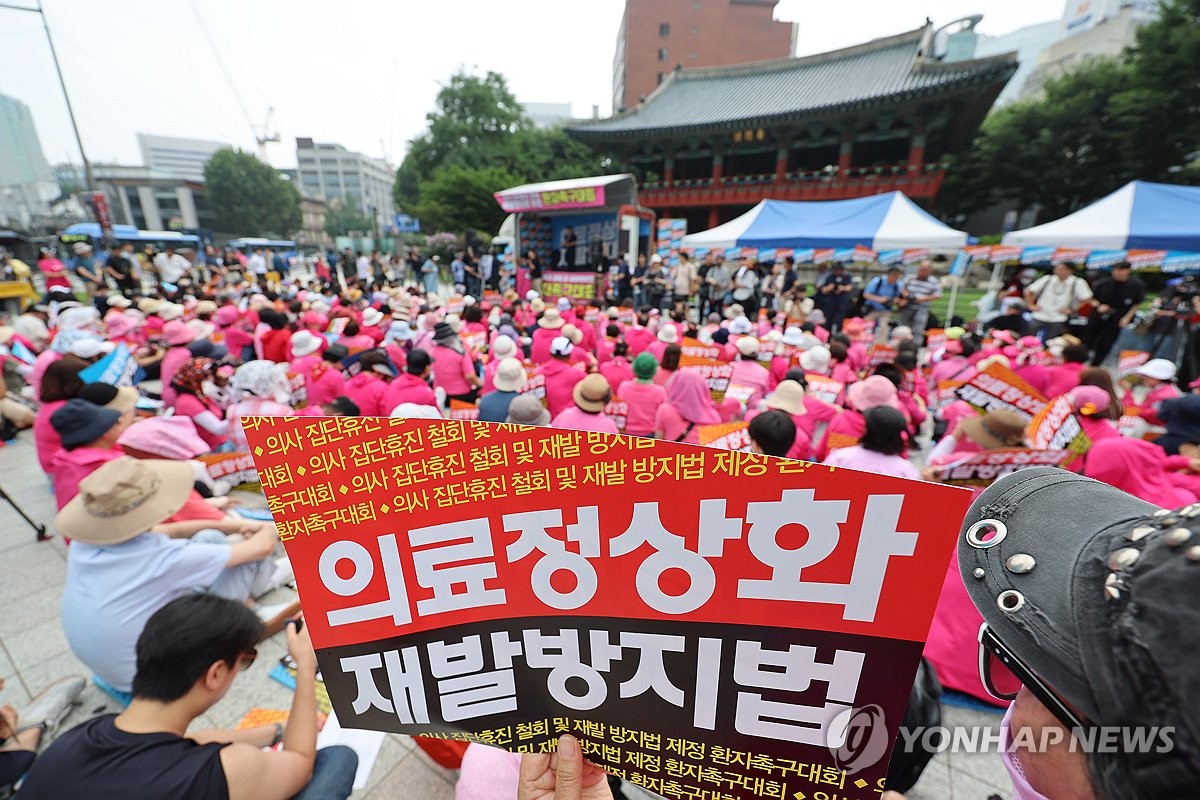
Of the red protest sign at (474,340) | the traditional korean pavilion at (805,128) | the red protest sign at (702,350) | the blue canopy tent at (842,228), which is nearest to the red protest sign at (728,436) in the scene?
the red protest sign at (702,350)

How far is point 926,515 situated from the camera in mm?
782

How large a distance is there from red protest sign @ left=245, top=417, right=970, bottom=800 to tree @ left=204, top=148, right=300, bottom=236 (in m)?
64.5

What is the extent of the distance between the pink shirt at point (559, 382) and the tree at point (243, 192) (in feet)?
201

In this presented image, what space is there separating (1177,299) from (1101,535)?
12083 millimetres

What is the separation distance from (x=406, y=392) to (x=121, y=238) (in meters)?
35.6

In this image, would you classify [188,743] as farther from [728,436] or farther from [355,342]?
[355,342]

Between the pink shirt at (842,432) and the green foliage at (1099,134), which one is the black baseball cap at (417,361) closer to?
the pink shirt at (842,432)

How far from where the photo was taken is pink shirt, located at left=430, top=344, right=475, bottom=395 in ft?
17.7

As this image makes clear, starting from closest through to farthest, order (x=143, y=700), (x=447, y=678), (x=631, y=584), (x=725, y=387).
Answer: (x=631, y=584)
(x=447, y=678)
(x=143, y=700)
(x=725, y=387)

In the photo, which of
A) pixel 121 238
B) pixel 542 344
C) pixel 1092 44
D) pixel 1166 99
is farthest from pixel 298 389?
pixel 1092 44

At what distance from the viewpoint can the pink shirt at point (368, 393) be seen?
4.50 metres

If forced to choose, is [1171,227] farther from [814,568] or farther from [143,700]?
[143,700]

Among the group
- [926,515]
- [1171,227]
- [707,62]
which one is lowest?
[926,515]

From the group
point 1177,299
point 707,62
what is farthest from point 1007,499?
point 707,62
